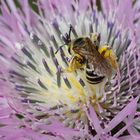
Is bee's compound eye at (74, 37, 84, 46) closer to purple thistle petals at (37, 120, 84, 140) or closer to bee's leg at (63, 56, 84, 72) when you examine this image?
bee's leg at (63, 56, 84, 72)

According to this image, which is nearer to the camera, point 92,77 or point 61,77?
point 92,77

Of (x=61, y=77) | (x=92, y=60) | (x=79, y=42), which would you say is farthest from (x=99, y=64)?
(x=61, y=77)

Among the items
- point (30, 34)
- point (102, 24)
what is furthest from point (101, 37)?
point (30, 34)

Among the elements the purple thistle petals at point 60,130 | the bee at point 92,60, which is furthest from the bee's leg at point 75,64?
the purple thistle petals at point 60,130

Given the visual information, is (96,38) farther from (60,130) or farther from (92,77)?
(60,130)

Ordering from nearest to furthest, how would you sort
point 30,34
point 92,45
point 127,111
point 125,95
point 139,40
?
point 127,111 < point 92,45 < point 125,95 < point 139,40 < point 30,34

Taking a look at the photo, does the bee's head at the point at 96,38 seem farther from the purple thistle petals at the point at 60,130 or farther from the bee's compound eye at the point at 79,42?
the purple thistle petals at the point at 60,130

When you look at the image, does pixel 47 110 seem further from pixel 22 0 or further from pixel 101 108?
pixel 22 0
